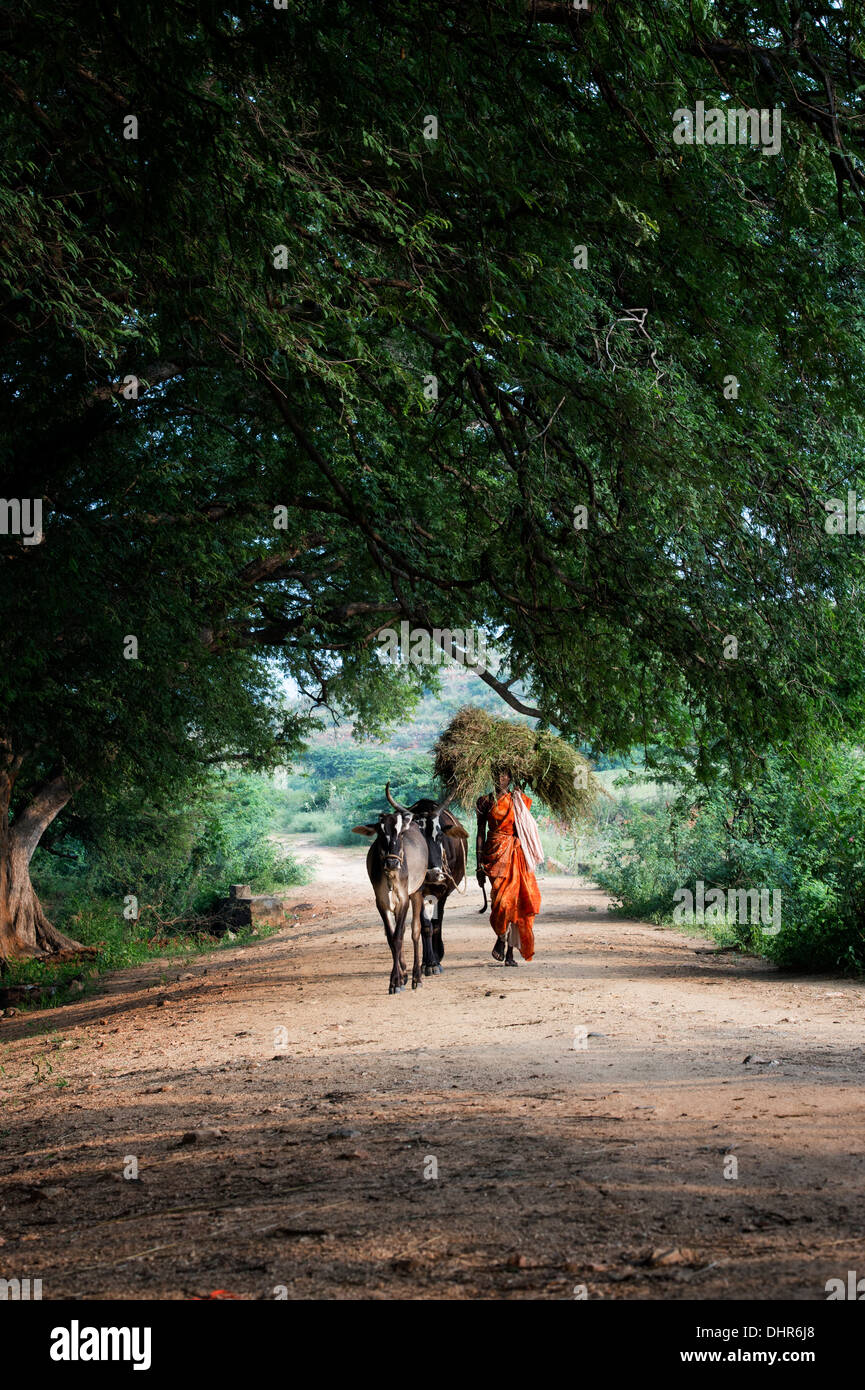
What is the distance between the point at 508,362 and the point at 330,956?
39.3 feet

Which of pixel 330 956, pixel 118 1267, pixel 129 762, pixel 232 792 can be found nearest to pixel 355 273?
pixel 118 1267

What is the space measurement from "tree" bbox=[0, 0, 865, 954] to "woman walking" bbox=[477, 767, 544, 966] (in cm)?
334

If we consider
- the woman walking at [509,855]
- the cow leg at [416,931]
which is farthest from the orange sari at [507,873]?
the cow leg at [416,931]

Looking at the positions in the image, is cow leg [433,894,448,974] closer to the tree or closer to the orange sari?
the orange sari

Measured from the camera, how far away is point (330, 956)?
710 inches

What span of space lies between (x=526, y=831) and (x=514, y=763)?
136cm

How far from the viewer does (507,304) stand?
7.96m

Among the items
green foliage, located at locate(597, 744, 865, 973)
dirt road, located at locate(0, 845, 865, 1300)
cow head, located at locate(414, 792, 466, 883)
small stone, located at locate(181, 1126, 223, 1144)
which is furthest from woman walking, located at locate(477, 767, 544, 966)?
small stone, located at locate(181, 1126, 223, 1144)

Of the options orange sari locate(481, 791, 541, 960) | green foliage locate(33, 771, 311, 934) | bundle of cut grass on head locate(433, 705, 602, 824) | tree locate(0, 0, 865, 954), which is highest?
tree locate(0, 0, 865, 954)

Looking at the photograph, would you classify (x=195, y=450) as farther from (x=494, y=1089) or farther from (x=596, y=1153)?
(x=596, y=1153)

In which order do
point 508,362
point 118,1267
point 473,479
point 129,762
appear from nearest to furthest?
point 118,1267
point 508,362
point 473,479
point 129,762

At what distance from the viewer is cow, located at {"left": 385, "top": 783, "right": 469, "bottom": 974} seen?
1391cm

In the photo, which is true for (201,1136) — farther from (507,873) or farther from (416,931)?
(507,873)

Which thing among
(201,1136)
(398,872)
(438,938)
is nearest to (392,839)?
(398,872)
